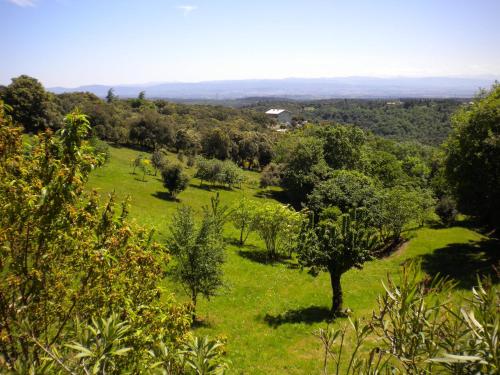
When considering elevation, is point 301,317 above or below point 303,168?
below

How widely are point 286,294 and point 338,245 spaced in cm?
911

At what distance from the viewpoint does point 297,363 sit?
774 inches

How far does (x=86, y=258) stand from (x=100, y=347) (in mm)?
2717

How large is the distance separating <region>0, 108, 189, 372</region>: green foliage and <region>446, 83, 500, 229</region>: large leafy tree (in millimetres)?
28639

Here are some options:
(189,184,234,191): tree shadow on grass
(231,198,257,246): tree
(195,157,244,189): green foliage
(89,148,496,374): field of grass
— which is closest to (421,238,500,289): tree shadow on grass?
(89,148,496,374): field of grass

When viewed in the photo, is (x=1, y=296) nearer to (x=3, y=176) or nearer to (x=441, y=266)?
(x=3, y=176)

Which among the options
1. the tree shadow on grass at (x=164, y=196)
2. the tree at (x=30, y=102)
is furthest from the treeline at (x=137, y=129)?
the tree shadow on grass at (x=164, y=196)

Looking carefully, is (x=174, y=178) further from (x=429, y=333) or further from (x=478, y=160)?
(x=429, y=333)

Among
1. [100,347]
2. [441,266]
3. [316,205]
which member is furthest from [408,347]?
[441,266]

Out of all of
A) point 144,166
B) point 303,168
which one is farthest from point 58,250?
point 303,168

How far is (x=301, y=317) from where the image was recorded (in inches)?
1004

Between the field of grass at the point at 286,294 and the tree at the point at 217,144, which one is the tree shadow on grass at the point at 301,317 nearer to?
the field of grass at the point at 286,294

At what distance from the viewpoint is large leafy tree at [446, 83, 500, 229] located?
Answer: 28455 millimetres

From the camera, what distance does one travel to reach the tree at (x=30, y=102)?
66.2 meters
